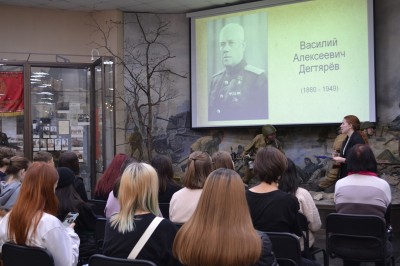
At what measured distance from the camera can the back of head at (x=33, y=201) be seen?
2.67 meters

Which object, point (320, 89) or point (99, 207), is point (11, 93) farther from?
point (320, 89)

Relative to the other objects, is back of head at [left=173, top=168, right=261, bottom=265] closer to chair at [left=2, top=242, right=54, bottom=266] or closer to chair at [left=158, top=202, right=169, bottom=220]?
chair at [left=2, top=242, right=54, bottom=266]

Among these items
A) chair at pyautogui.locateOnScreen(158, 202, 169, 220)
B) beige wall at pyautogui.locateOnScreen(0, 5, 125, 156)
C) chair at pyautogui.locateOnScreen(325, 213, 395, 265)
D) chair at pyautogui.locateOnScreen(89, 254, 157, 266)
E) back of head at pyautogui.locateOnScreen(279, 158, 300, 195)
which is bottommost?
chair at pyautogui.locateOnScreen(325, 213, 395, 265)

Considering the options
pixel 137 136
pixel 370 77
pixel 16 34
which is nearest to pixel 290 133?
pixel 370 77

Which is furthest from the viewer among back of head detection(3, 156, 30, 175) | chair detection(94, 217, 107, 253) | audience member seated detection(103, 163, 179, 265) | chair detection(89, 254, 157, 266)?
back of head detection(3, 156, 30, 175)

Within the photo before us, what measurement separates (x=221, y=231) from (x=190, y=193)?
1744 millimetres

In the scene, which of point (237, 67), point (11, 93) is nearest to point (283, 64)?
point (237, 67)

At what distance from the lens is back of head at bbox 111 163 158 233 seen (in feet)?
8.24

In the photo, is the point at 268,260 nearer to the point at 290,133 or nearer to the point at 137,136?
the point at 290,133

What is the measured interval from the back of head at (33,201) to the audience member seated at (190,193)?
3.65ft

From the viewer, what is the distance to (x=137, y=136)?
974 centimetres

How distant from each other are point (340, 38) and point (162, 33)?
3.73 m

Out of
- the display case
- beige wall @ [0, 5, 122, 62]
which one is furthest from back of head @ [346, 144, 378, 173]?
beige wall @ [0, 5, 122, 62]

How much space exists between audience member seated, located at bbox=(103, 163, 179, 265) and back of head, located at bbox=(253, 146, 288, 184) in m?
0.84
